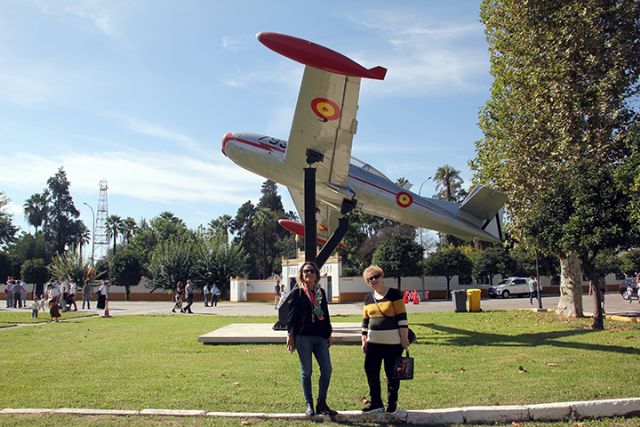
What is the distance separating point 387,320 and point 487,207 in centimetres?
1169

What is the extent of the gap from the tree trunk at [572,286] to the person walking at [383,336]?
45.6 ft

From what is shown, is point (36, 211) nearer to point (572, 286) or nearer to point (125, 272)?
point (125, 272)

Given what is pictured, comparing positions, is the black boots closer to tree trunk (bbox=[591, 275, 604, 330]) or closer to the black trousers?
the black trousers

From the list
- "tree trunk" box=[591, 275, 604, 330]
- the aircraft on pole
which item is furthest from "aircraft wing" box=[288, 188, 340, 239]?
"tree trunk" box=[591, 275, 604, 330]

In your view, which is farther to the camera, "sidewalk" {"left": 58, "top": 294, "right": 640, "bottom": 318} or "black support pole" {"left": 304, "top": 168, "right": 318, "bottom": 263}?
"sidewalk" {"left": 58, "top": 294, "right": 640, "bottom": 318}

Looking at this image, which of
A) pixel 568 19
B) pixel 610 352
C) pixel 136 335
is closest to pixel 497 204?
pixel 568 19

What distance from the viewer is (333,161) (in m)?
13.0

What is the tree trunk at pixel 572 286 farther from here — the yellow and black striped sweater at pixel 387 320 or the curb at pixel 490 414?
the yellow and black striped sweater at pixel 387 320

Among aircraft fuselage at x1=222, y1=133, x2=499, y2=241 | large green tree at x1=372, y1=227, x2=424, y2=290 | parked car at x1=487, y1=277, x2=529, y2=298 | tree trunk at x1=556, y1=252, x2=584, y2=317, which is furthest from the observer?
large green tree at x1=372, y1=227, x2=424, y2=290

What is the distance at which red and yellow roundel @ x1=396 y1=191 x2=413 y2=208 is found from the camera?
1497cm

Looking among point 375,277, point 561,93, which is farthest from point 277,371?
point 561,93

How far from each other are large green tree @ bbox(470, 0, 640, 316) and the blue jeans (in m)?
10.6

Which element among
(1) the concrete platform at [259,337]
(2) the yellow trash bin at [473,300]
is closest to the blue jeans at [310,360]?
(1) the concrete platform at [259,337]

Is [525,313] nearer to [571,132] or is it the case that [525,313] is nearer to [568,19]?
[571,132]
